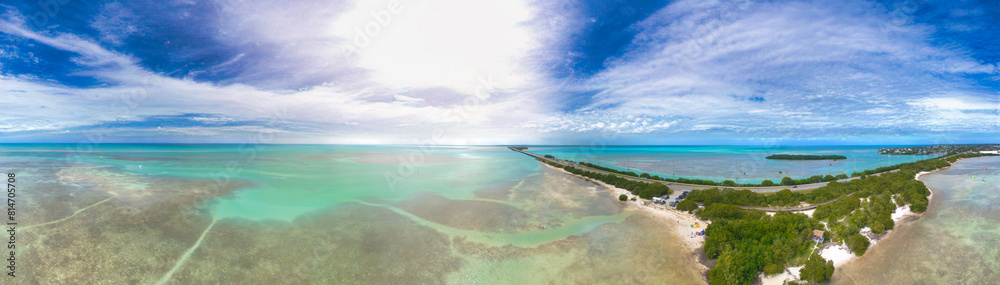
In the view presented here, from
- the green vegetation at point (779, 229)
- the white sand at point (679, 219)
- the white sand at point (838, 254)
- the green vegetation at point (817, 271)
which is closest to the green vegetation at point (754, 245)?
the green vegetation at point (779, 229)

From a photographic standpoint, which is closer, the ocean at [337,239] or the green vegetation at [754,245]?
the green vegetation at [754,245]

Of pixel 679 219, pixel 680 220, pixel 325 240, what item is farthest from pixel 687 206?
pixel 325 240

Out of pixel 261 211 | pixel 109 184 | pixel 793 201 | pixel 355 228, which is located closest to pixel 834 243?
pixel 793 201

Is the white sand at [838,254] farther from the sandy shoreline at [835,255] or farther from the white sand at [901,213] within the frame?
the white sand at [901,213]

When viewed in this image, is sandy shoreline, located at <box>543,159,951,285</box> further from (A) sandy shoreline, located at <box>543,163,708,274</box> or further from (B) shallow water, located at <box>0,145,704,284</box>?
(B) shallow water, located at <box>0,145,704,284</box>

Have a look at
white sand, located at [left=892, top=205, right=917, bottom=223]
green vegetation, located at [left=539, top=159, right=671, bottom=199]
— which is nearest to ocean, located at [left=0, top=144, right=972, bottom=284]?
white sand, located at [left=892, top=205, right=917, bottom=223]

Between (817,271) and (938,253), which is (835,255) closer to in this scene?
(817,271)
